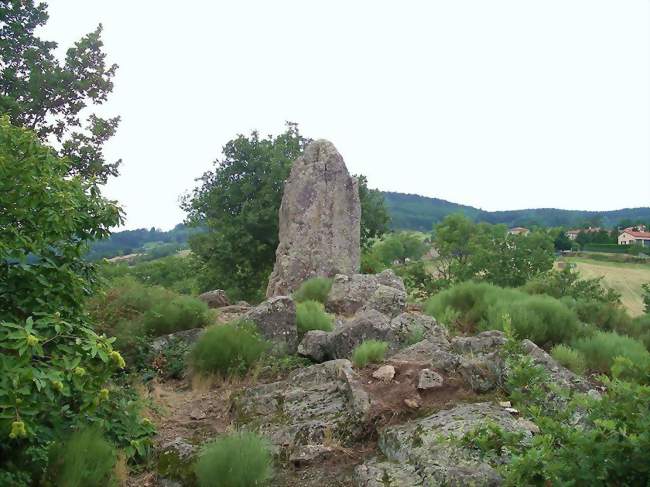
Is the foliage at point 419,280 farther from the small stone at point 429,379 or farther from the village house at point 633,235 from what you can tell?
the village house at point 633,235

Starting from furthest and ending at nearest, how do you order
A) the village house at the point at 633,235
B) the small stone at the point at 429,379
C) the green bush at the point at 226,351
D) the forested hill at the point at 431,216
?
the forested hill at the point at 431,216, the village house at the point at 633,235, the green bush at the point at 226,351, the small stone at the point at 429,379

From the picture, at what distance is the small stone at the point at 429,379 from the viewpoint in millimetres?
6074

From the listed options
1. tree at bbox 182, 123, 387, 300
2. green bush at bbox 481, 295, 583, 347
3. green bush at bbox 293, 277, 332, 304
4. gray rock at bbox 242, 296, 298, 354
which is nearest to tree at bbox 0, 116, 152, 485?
gray rock at bbox 242, 296, 298, 354

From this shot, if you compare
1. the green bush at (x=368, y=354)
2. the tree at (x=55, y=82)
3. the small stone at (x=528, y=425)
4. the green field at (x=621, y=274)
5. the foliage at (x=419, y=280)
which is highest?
the tree at (x=55, y=82)

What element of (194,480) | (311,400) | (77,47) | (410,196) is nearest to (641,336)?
(311,400)

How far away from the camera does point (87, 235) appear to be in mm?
5578

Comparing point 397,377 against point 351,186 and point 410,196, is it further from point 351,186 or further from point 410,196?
point 410,196

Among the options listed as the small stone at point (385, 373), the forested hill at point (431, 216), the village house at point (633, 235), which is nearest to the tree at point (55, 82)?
the small stone at point (385, 373)

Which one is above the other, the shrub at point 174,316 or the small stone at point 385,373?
the shrub at point 174,316

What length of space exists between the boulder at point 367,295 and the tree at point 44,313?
6016mm

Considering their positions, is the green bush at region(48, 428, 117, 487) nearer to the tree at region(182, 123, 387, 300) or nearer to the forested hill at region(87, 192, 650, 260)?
the tree at region(182, 123, 387, 300)

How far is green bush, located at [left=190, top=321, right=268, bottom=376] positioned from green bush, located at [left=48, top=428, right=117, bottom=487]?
115 inches

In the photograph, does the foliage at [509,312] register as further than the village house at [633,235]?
No

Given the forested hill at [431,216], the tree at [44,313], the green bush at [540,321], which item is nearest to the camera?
the tree at [44,313]
